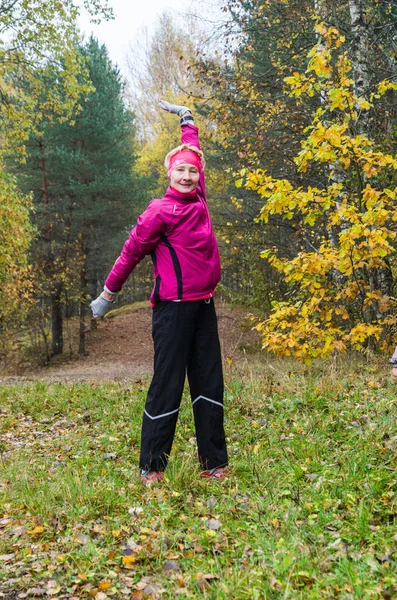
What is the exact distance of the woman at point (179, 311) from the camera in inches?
149

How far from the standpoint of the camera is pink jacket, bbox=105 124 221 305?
12.3 ft

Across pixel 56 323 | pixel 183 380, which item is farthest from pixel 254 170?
pixel 56 323

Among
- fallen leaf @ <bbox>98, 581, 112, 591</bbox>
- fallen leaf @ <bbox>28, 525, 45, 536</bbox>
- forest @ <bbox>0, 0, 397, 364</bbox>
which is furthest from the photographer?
forest @ <bbox>0, 0, 397, 364</bbox>

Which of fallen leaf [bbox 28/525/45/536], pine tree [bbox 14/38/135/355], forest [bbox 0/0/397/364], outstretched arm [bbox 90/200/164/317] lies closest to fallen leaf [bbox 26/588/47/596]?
fallen leaf [bbox 28/525/45/536]

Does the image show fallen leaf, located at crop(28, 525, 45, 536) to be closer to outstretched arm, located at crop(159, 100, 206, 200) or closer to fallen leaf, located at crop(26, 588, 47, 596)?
fallen leaf, located at crop(26, 588, 47, 596)

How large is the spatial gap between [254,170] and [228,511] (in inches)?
167

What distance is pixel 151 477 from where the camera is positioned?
384cm

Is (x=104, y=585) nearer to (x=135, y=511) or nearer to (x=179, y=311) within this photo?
(x=135, y=511)

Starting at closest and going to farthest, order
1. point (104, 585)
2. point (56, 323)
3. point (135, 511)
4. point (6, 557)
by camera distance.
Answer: point (104, 585) → point (6, 557) → point (135, 511) → point (56, 323)

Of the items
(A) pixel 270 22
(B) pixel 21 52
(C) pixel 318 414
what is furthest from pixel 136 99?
(C) pixel 318 414

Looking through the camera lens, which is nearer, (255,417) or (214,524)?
(214,524)

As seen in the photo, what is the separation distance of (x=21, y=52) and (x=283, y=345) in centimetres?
1020

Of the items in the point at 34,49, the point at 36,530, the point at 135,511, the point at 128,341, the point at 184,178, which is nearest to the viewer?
the point at 36,530

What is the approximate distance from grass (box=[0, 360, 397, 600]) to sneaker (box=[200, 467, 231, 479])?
0.08m
